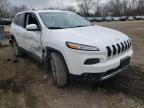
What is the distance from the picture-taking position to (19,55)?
27.6ft

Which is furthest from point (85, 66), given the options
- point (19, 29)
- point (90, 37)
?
point (19, 29)

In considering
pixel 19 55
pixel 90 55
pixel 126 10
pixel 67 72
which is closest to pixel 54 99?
pixel 67 72

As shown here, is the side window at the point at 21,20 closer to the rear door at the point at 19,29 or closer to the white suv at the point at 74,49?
the rear door at the point at 19,29

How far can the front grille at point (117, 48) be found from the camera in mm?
4602

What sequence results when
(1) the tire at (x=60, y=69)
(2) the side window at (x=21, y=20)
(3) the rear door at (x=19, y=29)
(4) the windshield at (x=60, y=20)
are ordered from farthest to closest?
(2) the side window at (x=21, y=20) < (3) the rear door at (x=19, y=29) < (4) the windshield at (x=60, y=20) < (1) the tire at (x=60, y=69)

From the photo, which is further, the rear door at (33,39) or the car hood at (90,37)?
the rear door at (33,39)

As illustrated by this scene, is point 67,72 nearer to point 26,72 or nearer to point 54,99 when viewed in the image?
point 54,99

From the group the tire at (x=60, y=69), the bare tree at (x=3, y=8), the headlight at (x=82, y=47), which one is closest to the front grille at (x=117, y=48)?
the headlight at (x=82, y=47)

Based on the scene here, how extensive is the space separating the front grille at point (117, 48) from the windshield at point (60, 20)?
1.39 m

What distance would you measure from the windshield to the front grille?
54.7 inches

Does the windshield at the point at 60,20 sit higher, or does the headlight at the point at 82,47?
the windshield at the point at 60,20

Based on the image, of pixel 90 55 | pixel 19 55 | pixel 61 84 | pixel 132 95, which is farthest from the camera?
pixel 19 55

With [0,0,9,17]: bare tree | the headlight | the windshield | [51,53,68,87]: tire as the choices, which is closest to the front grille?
the headlight

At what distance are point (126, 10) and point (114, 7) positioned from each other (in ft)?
20.2
